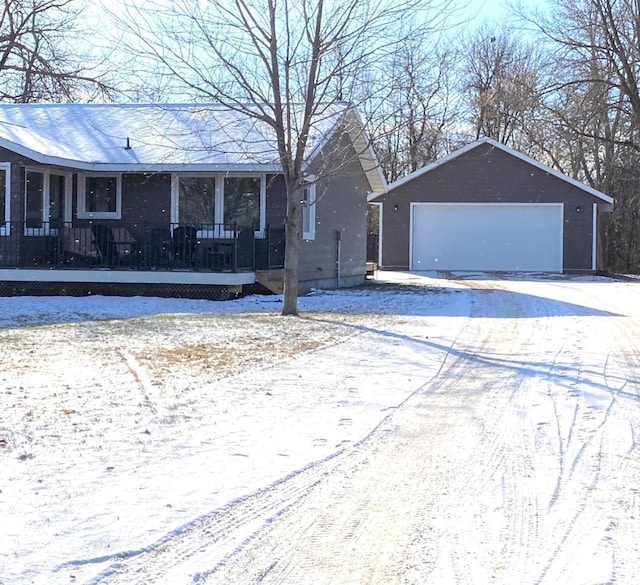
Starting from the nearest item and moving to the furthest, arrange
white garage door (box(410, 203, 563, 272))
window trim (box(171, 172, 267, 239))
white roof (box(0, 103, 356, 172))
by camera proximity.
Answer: white roof (box(0, 103, 356, 172)) → window trim (box(171, 172, 267, 239)) → white garage door (box(410, 203, 563, 272))

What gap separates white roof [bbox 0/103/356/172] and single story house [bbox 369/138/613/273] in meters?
10.9

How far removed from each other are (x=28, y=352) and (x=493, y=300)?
35.4 ft

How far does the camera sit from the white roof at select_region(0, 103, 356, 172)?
1709cm

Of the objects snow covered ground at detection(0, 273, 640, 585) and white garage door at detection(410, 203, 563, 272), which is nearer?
snow covered ground at detection(0, 273, 640, 585)

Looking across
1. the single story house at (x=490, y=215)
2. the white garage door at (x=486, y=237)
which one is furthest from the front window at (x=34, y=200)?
the white garage door at (x=486, y=237)

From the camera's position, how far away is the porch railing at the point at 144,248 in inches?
698

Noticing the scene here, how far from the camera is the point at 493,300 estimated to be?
18.2 m

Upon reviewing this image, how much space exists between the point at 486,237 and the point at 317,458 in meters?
25.4

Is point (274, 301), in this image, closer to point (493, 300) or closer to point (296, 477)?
point (493, 300)

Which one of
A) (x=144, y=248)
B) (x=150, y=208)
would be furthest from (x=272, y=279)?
(x=150, y=208)

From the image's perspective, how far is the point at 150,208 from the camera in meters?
19.1

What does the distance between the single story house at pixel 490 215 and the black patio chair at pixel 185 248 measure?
13.0 meters

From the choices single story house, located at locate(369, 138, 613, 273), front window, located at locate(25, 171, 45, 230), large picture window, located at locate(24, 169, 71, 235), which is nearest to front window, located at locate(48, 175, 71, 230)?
large picture window, located at locate(24, 169, 71, 235)

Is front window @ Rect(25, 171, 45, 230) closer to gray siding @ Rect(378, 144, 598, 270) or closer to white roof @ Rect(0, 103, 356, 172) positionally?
white roof @ Rect(0, 103, 356, 172)
